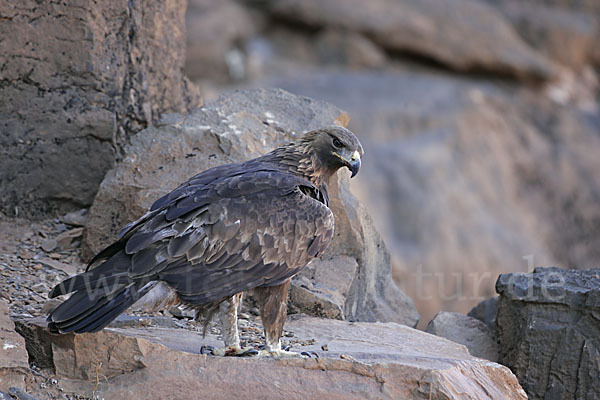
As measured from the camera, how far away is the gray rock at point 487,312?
25.7 ft

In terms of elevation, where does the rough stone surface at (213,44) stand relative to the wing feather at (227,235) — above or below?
above

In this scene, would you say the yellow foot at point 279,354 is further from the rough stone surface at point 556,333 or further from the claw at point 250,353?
the rough stone surface at point 556,333

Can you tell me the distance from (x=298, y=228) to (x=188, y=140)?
2.15 meters

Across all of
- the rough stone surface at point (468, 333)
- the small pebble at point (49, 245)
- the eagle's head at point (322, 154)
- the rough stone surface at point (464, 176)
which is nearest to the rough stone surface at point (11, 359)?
the small pebble at point (49, 245)

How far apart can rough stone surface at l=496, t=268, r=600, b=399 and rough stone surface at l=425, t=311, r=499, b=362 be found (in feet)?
1.19

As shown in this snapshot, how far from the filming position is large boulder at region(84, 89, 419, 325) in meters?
7.05

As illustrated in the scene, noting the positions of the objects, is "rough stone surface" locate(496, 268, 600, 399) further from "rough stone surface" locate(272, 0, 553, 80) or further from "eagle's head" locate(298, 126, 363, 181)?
"rough stone surface" locate(272, 0, 553, 80)

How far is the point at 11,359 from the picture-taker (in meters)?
4.77

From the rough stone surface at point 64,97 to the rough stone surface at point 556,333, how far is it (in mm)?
3808

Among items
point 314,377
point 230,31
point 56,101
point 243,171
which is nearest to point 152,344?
point 314,377

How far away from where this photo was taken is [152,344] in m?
5.06

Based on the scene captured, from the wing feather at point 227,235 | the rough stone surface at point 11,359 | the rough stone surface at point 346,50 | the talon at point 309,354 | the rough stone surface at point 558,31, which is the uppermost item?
the rough stone surface at point 558,31

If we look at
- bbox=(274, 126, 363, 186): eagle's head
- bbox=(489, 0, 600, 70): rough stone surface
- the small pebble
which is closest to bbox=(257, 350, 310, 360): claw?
bbox=(274, 126, 363, 186): eagle's head

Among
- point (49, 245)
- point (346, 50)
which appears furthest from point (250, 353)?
point (346, 50)
